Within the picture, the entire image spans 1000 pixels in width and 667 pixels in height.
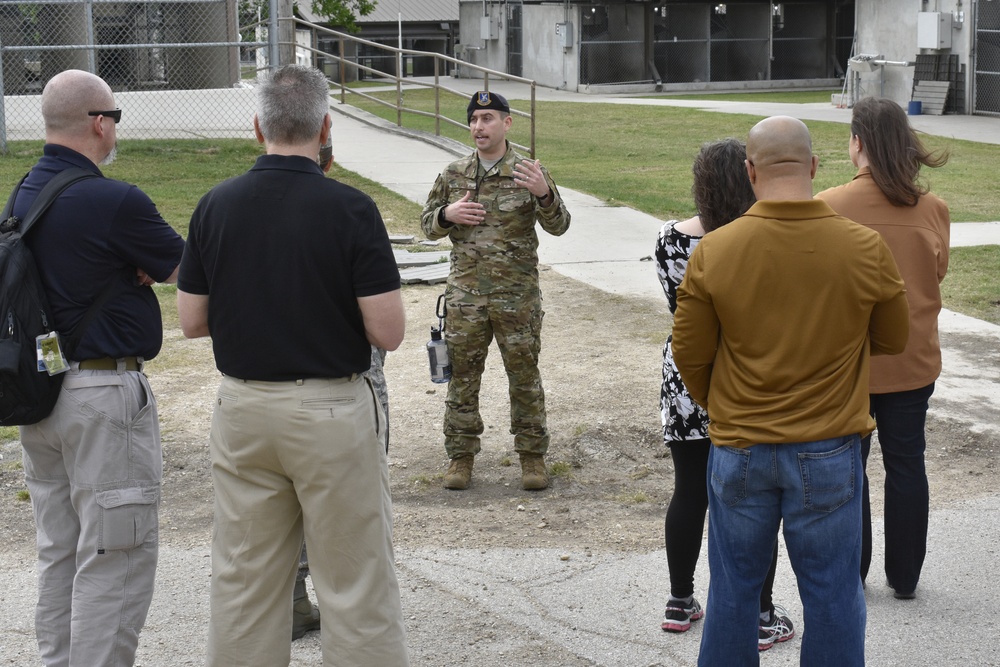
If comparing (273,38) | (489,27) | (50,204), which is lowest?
(50,204)

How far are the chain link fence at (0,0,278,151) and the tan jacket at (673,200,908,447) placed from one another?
15.6m

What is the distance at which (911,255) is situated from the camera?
3.96 m

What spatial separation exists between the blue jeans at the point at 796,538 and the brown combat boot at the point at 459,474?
2352 millimetres

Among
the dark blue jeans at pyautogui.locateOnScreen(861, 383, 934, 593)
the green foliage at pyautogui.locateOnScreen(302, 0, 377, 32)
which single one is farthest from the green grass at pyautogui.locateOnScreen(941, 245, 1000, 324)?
the green foliage at pyautogui.locateOnScreen(302, 0, 377, 32)

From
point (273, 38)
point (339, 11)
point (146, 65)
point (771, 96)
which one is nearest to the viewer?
point (273, 38)

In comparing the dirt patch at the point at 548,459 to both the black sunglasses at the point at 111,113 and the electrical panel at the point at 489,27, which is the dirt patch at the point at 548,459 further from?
the electrical panel at the point at 489,27

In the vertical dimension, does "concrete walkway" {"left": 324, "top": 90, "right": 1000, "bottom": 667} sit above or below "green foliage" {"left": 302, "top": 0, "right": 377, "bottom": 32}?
below

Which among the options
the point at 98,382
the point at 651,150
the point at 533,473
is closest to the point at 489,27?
the point at 651,150

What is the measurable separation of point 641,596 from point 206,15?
656 inches

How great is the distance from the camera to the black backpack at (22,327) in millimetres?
3268

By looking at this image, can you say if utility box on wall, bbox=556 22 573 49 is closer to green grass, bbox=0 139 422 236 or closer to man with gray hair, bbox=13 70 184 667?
green grass, bbox=0 139 422 236

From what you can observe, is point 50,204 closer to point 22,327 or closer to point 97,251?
point 97,251

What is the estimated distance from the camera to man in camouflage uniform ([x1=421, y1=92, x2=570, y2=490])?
17.3 feet

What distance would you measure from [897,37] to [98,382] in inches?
1081
